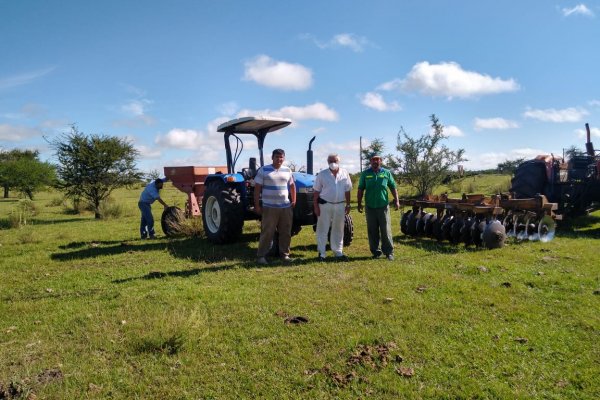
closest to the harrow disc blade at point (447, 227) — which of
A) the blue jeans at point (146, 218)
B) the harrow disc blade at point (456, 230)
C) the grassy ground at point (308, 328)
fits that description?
the harrow disc blade at point (456, 230)

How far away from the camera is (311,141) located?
797 centimetres

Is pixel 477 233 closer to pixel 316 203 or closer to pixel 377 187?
pixel 377 187

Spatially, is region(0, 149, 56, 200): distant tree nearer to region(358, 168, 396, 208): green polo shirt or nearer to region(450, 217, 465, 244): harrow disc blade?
region(358, 168, 396, 208): green polo shirt

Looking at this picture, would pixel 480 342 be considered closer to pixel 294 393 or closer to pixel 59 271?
pixel 294 393

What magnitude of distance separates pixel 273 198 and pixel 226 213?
1.48 metres

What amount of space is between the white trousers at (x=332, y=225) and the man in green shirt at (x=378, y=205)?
1.18 ft

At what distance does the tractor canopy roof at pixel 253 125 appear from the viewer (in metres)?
8.09

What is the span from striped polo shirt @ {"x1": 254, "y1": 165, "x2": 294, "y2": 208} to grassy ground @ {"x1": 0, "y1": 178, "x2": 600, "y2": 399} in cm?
99

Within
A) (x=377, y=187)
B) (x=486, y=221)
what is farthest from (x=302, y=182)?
(x=486, y=221)

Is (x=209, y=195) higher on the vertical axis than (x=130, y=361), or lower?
higher

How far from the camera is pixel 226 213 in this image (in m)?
8.17

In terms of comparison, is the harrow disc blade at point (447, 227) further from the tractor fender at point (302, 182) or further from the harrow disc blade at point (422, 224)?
the tractor fender at point (302, 182)

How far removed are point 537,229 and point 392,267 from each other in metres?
3.85

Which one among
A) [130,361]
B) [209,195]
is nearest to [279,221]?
[209,195]
